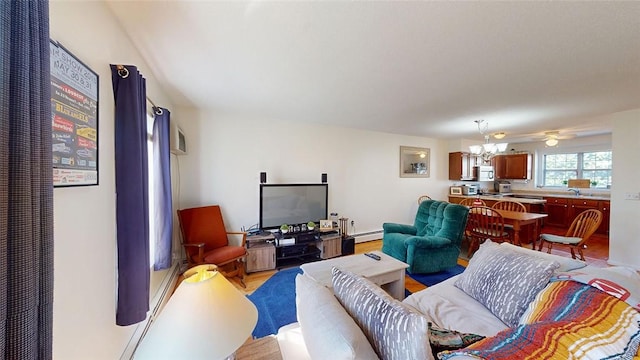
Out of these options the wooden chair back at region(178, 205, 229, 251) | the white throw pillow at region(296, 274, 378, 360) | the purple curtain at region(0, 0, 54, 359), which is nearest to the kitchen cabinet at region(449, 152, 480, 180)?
the wooden chair back at region(178, 205, 229, 251)

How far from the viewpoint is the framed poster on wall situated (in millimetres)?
919

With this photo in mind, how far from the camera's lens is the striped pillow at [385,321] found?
0.75 meters

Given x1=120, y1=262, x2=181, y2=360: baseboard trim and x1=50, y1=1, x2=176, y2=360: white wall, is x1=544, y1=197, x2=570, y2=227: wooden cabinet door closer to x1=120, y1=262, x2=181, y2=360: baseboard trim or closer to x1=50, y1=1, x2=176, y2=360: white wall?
x1=120, y1=262, x2=181, y2=360: baseboard trim

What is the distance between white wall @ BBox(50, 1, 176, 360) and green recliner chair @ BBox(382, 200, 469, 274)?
2.81 meters

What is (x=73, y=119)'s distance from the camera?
3.36ft

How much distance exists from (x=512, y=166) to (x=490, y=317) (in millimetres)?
6568

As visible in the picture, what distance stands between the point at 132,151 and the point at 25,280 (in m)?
1.07

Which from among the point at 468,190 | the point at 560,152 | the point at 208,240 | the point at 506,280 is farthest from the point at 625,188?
the point at 208,240

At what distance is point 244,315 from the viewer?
2.83 feet

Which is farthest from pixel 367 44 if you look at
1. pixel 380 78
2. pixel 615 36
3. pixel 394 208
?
pixel 394 208

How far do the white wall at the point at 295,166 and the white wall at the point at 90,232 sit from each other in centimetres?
189

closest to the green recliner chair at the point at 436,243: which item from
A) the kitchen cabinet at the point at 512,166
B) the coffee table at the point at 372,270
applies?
the coffee table at the point at 372,270

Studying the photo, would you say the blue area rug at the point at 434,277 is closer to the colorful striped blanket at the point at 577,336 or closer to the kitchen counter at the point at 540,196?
the colorful striped blanket at the point at 577,336

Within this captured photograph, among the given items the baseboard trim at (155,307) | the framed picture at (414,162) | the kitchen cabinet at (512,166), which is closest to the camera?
the baseboard trim at (155,307)
